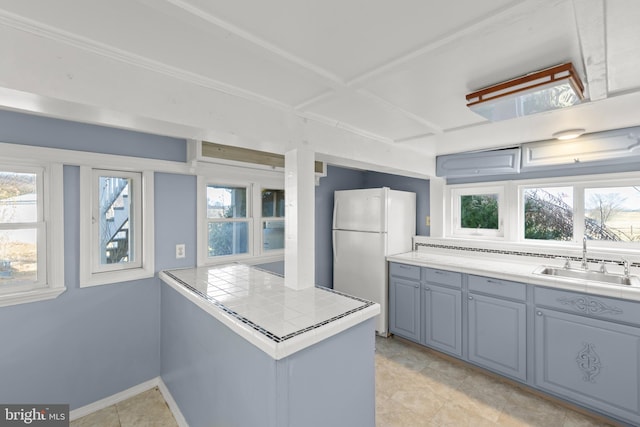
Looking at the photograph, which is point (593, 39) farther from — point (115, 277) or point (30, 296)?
point (30, 296)

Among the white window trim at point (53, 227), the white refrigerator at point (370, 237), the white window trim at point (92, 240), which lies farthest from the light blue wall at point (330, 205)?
the white window trim at point (53, 227)

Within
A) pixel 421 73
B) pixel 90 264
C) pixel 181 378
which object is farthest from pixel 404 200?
pixel 90 264

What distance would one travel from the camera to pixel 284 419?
1239 millimetres

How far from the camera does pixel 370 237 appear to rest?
3305mm

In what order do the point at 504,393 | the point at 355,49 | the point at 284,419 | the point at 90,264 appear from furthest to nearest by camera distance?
the point at 504,393
the point at 90,264
the point at 284,419
the point at 355,49

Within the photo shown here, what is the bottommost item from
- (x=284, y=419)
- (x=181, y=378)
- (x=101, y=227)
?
(x=181, y=378)

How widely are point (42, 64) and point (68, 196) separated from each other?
1.32m

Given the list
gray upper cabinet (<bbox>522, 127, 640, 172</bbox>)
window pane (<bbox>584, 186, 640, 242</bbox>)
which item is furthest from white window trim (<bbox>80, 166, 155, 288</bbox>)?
window pane (<bbox>584, 186, 640, 242</bbox>)

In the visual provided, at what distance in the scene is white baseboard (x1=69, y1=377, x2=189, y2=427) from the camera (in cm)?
203

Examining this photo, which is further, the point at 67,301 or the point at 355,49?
the point at 67,301

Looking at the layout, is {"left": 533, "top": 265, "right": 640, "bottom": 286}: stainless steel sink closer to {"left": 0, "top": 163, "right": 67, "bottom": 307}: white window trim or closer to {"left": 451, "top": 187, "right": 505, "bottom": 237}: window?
{"left": 451, "top": 187, "right": 505, "bottom": 237}: window

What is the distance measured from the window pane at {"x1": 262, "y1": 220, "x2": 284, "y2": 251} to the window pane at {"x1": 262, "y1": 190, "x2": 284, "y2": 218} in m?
0.09

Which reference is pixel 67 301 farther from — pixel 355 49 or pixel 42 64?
pixel 355 49

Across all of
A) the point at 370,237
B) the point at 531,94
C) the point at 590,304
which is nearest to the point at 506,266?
the point at 590,304
